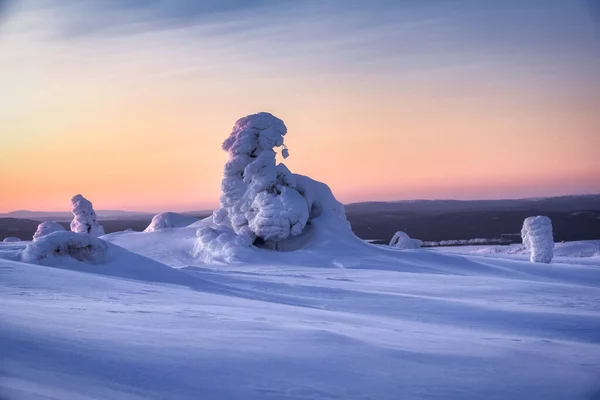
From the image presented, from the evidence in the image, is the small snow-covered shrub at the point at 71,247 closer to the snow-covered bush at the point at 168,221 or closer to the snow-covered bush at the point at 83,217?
the snow-covered bush at the point at 168,221

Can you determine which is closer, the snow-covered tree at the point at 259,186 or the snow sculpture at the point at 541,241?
the snow sculpture at the point at 541,241

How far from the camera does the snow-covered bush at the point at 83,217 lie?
32.9 meters

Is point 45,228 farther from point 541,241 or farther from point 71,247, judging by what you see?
point 541,241

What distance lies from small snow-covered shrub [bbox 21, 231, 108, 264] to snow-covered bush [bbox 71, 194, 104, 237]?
77.5 feet

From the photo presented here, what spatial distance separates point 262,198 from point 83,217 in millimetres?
14304

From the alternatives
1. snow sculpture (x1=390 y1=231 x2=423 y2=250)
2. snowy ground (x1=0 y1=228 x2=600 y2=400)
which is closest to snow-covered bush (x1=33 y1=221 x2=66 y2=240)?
snow sculpture (x1=390 y1=231 x2=423 y2=250)

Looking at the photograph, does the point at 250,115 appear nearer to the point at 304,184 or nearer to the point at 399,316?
the point at 304,184

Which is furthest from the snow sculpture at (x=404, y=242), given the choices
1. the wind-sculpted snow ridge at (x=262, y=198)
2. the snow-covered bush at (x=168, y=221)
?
the snow-covered bush at (x=168, y=221)

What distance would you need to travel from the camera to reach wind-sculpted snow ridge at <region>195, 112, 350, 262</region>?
23312mm

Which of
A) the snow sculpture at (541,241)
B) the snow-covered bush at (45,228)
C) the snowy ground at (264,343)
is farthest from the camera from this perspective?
the snow-covered bush at (45,228)

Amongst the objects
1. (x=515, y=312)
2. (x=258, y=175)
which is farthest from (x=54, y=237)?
(x=258, y=175)

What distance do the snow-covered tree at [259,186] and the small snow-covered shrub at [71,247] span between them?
506 inches

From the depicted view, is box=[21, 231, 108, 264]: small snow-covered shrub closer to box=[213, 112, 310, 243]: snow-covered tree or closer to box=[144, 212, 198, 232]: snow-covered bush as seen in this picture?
box=[213, 112, 310, 243]: snow-covered tree

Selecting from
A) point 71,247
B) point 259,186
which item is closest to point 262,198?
point 259,186
